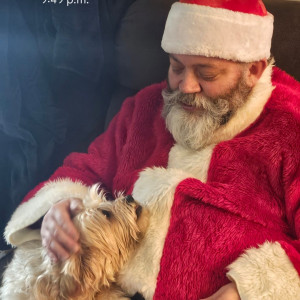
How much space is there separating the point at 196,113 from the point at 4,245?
1.17 metres

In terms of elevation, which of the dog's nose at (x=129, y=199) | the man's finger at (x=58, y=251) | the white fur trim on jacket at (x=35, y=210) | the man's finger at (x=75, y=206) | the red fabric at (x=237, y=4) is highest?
the red fabric at (x=237, y=4)

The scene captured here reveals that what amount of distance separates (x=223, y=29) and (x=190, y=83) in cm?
19

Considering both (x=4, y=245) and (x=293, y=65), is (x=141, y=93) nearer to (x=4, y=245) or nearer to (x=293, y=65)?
(x=293, y=65)

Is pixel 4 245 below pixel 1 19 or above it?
below

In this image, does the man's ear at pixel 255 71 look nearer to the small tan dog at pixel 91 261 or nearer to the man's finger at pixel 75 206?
the small tan dog at pixel 91 261

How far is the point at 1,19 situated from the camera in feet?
4.64

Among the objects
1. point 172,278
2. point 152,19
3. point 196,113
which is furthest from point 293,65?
point 172,278

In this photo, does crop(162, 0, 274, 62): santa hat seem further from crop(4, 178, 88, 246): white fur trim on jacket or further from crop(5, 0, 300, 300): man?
crop(4, 178, 88, 246): white fur trim on jacket

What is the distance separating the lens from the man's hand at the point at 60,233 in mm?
1067

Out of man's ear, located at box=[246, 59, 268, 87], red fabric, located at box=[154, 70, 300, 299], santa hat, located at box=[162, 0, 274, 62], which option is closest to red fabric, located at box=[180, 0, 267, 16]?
santa hat, located at box=[162, 0, 274, 62]

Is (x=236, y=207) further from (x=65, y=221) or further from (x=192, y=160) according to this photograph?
(x=65, y=221)

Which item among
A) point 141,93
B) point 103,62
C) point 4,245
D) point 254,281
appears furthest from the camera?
point 4,245

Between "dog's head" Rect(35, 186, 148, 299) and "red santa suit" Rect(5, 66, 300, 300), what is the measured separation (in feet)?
0.24

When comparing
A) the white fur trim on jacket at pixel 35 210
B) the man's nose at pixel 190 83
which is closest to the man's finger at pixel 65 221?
the white fur trim on jacket at pixel 35 210
